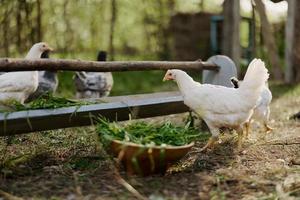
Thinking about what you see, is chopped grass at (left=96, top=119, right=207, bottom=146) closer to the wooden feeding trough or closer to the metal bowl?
the metal bowl

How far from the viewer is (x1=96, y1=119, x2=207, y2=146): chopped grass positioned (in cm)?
379

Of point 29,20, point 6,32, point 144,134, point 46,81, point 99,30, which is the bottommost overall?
point 46,81

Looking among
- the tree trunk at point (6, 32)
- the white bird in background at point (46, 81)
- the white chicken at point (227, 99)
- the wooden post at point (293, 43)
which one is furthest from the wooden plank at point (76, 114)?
the wooden post at point (293, 43)

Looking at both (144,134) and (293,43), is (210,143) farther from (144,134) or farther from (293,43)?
(293,43)

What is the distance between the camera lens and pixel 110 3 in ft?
42.9

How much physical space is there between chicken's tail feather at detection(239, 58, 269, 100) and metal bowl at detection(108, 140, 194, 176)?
97cm

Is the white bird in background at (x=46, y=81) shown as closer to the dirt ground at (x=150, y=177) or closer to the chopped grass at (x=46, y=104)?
the dirt ground at (x=150, y=177)

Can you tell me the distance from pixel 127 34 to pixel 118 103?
10727mm

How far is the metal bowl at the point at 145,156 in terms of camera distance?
3.57 meters

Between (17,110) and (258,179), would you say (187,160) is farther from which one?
(17,110)

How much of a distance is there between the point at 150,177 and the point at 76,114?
0.86 m

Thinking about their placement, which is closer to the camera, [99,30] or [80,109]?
[80,109]

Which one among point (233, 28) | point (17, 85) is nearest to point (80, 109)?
point (17, 85)

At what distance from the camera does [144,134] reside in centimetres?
393
